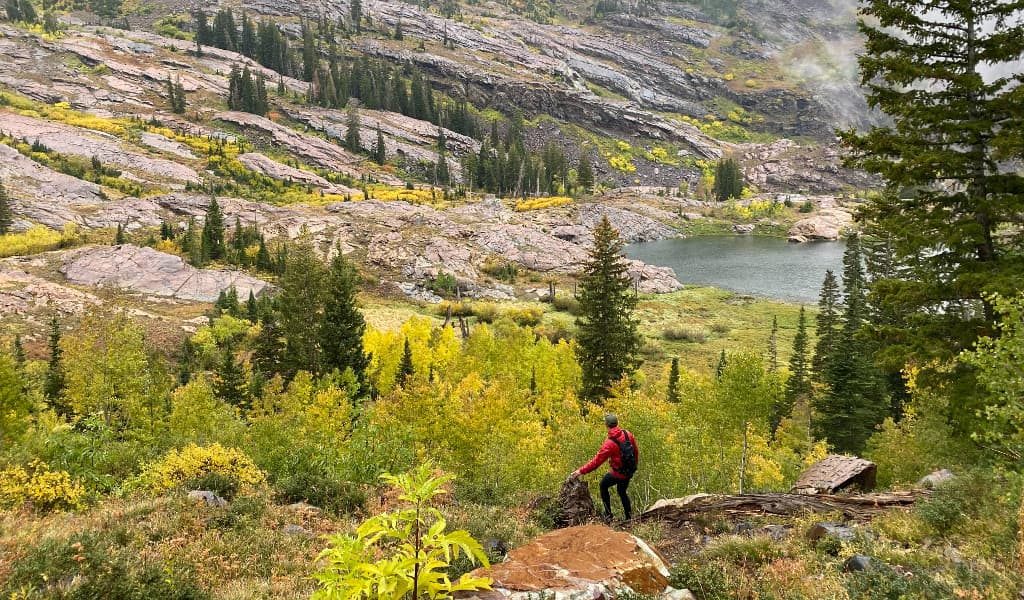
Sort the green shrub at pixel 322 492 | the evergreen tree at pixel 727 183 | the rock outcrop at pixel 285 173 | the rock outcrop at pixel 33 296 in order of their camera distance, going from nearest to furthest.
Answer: the green shrub at pixel 322 492 → the rock outcrop at pixel 33 296 → the rock outcrop at pixel 285 173 → the evergreen tree at pixel 727 183

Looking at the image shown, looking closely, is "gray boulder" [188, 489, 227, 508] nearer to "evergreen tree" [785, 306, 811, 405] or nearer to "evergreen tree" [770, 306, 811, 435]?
"evergreen tree" [770, 306, 811, 435]

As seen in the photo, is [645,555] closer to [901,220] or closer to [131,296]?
[901,220]

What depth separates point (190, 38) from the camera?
557 feet

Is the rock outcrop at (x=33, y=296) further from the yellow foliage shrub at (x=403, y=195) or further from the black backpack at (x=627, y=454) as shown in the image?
the yellow foliage shrub at (x=403, y=195)

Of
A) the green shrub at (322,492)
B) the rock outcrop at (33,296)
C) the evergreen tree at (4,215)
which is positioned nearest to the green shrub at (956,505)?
the green shrub at (322,492)

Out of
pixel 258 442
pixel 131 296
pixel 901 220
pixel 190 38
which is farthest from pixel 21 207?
pixel 190 38

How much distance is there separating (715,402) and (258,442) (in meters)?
18.7

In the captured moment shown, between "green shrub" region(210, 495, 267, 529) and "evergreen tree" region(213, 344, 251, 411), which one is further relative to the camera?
"evergreen tree" region(213, 344, 251, 411)

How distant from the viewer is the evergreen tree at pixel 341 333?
34.7 metres

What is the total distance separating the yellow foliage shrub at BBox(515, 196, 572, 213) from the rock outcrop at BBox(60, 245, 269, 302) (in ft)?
234

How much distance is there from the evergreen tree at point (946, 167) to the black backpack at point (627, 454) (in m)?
7.59

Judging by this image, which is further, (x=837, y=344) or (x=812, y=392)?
(x=812, y=392)

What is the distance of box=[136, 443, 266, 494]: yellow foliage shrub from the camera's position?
10.6 m

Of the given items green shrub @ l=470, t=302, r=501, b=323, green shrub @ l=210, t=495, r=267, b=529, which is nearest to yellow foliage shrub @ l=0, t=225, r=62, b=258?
green shrub @ l=470, t=302, r=501, b=323
